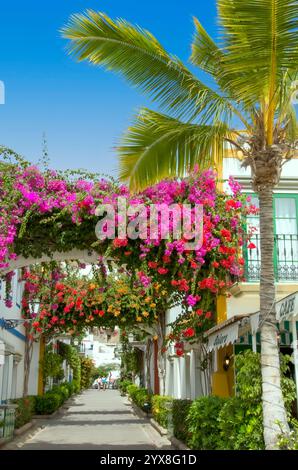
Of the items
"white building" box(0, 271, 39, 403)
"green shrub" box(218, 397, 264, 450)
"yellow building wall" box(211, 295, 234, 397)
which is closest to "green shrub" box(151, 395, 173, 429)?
"yellow building wall" box(211, 295, 234, 397)

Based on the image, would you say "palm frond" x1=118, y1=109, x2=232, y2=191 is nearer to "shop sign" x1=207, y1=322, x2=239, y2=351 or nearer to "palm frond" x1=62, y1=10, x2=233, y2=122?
"palm frond" x1=62, y1=10, x2=233, y2=122

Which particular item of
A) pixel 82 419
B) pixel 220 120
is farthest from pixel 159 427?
pixel 220 120

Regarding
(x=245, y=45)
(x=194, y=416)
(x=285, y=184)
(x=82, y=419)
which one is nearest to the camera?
(x=245, y=45)

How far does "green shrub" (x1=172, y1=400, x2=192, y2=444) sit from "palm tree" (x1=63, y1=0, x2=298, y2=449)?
5643 mm

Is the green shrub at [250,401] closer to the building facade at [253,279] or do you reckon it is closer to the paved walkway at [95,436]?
the building facade at [253,279]

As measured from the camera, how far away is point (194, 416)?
10.6m

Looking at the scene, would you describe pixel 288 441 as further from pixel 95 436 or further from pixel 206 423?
pixel 95 436

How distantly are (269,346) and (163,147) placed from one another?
3501 millimetres

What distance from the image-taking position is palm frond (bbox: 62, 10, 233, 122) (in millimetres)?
8023

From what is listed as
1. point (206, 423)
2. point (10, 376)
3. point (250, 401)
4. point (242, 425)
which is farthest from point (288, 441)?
point (10, 376)

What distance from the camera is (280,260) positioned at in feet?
45.8

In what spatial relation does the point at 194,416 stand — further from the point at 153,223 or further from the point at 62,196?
the point at 62,196

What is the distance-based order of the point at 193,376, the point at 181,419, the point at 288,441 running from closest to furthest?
the point at 288,441
the point at 181,419
the point at 193,376

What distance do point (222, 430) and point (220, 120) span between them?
16.5ft
